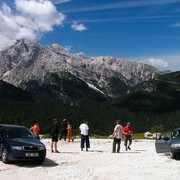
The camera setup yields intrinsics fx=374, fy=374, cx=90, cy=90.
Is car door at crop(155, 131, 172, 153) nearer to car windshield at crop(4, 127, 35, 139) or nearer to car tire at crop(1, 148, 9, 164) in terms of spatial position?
car windshield at crop(4, 127, 35, 139)

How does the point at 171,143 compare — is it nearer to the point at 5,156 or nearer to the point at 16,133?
the point at 16,133

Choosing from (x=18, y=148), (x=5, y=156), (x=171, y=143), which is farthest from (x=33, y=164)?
(x=171, y=143)

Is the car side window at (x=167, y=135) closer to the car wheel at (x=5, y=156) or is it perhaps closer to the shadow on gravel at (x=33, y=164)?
the shadow on gravel at (x=33, y=164)

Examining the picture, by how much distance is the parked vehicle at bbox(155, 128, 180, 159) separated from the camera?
2066 centimetres

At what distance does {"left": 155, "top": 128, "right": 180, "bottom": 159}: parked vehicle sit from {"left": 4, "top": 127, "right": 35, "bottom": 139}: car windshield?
778 centimetres

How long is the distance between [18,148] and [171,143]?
8.57 meters

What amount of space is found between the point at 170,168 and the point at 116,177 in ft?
11.9

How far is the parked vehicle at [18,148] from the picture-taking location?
1809 cm

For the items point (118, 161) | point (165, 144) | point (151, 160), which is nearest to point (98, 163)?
point (118, 161)

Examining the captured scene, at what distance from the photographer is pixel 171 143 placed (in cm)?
2106

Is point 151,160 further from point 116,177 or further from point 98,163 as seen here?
point 116,177

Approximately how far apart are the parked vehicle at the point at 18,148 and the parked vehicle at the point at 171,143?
721cm

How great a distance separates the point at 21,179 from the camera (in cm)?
1470

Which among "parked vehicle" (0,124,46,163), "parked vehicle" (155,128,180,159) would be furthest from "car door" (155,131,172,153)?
"parked vehicle" (0,124,46,163)
